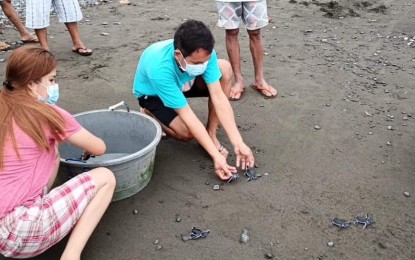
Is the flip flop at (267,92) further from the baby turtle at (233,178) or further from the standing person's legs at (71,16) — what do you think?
the standing person's legs at (71,16)

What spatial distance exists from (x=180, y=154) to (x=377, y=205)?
119 cm

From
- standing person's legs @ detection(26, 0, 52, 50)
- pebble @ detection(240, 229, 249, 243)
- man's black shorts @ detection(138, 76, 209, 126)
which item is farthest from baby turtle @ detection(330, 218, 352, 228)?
standing person's legs @ detection(26, 0, 52, 50)

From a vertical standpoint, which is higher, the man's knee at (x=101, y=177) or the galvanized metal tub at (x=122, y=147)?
the man's knee at (x=101, y=177)

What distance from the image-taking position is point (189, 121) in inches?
98.4

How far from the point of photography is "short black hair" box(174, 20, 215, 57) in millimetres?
2275

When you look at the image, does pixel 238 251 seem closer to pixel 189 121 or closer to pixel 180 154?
pixel 189 121

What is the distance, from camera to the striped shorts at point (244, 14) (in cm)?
348

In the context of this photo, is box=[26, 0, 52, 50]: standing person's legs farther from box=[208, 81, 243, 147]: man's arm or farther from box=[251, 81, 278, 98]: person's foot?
box=[208, 81, 243, 147]: man's arm

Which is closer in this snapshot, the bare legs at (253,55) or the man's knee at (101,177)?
the man's knee at (101,177)

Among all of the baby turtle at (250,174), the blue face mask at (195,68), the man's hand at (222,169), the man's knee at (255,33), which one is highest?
the blue face mask at (195,68)

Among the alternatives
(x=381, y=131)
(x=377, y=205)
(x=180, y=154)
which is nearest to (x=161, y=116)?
(x=180, y=154)

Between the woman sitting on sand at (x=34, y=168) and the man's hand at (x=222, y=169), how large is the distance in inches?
30.1

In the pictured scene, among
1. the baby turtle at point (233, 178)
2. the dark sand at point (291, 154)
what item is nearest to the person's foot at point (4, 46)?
the dark sand at point (291, 154)

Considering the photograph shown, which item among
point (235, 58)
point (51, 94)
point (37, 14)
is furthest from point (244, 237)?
point (37, 14)
